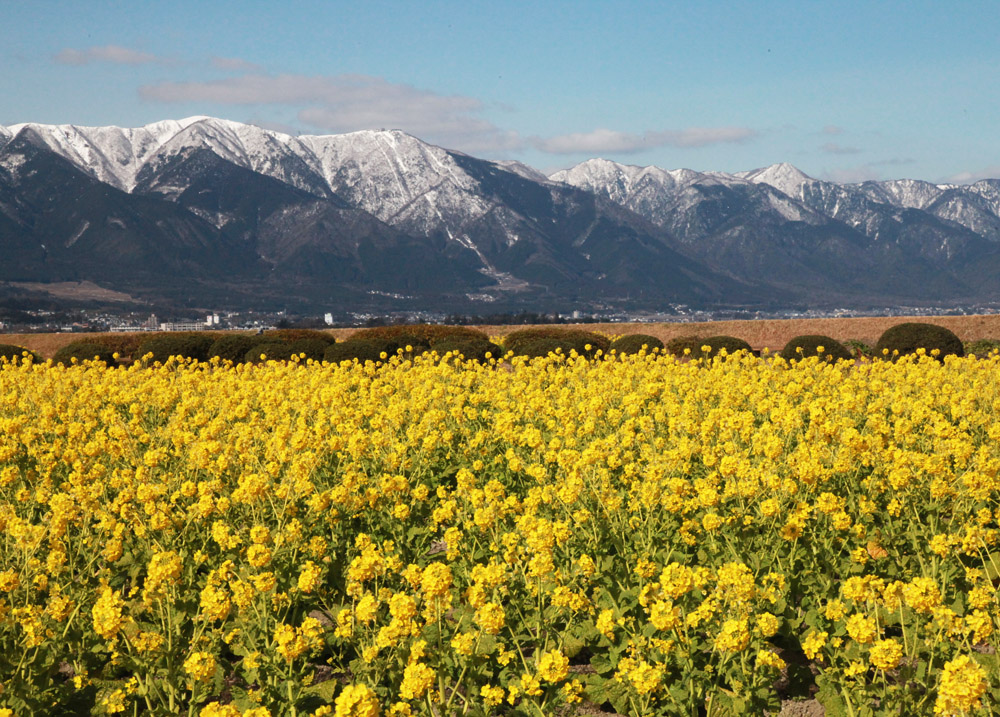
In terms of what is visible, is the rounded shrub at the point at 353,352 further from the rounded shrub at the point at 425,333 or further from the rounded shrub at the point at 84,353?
the rounded shrub at the point at 84,353

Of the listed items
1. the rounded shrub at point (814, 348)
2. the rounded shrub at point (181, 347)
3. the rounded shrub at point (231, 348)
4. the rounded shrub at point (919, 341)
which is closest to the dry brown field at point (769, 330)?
the rounded shrub at point (919, 341)

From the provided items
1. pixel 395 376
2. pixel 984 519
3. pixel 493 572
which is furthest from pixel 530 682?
pixel 395 376

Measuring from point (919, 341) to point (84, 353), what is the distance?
29.0 m

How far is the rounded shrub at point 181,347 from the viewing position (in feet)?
103

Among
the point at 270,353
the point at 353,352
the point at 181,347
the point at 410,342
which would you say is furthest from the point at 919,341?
the point at 181,347

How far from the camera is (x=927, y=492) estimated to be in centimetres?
805

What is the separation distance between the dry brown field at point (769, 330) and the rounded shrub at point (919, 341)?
25.1 feet

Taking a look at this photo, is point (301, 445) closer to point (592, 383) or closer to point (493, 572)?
point (493, 572)

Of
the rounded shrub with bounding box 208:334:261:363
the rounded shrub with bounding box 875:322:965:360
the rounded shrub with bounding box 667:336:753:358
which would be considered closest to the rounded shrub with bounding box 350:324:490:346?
the rounded shrub with bounding box 208:334:261:363

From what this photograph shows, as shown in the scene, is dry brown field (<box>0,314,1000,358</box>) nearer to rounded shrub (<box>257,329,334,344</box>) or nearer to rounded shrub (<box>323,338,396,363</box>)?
rounded shrub (<box>257,329,334,344</box>)

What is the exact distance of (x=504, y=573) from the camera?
5664 millimetres

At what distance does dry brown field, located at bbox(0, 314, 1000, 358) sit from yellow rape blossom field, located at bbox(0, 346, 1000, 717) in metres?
30.3

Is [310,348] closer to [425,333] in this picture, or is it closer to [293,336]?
[293,336]

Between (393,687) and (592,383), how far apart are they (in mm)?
9781
